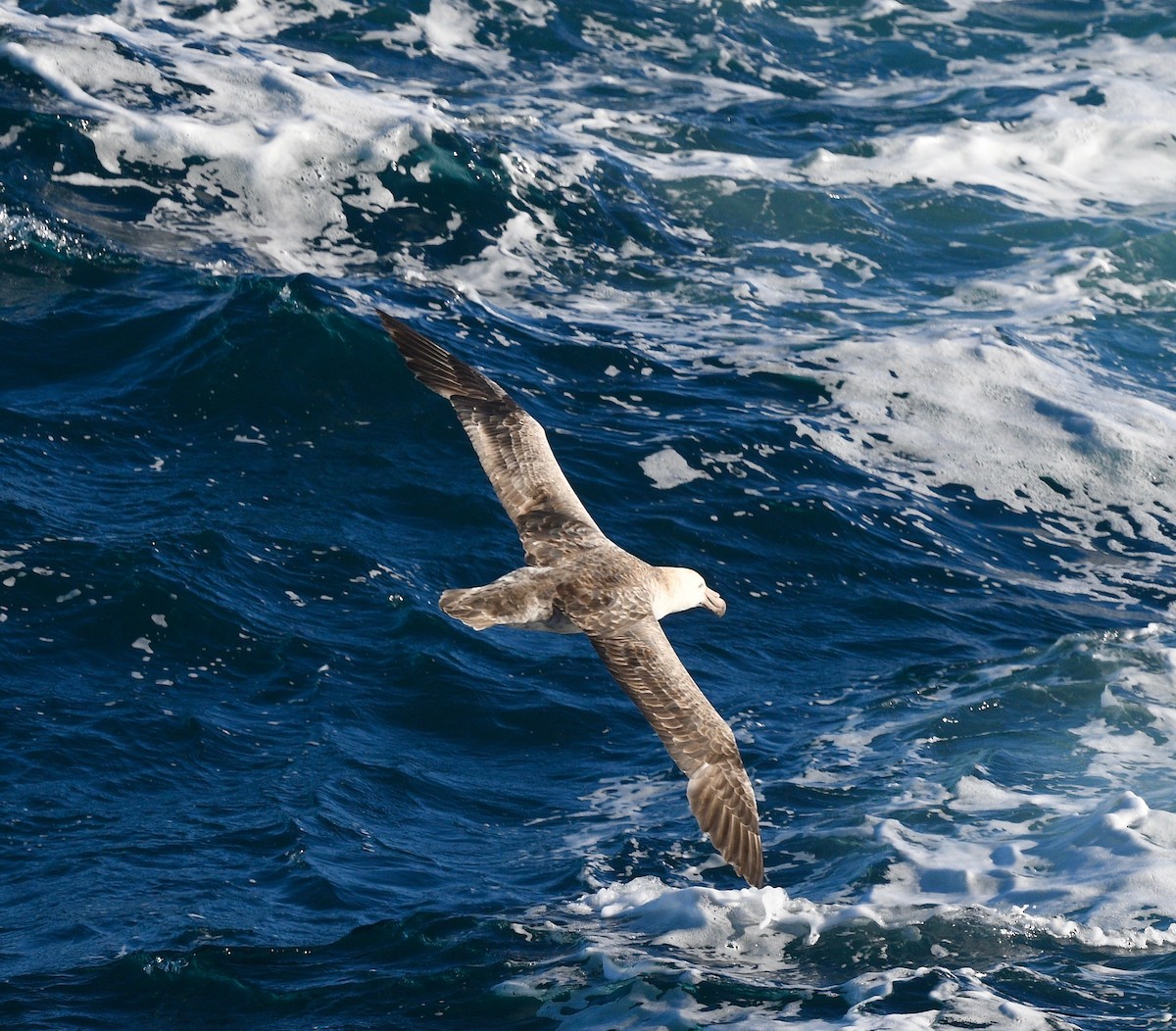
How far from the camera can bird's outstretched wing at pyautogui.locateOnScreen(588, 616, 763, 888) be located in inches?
341

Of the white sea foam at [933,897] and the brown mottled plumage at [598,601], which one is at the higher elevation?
the brown mottled plumage at [598,601]

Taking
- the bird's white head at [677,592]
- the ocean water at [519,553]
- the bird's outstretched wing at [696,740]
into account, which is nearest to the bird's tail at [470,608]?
the bird's outstretched wing at [696,740]

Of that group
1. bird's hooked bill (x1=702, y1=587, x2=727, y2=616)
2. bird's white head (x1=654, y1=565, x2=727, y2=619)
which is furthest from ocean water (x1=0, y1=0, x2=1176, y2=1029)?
bird's white head (x1=654, y1=565, x2=727, y2=619)

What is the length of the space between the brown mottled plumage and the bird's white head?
0.01 meters

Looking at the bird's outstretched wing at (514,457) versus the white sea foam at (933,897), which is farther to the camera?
the bird's outstretched wing at (514,457)

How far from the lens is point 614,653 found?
938cm

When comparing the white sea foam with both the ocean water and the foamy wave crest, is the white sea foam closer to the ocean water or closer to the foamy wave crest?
the ocean water

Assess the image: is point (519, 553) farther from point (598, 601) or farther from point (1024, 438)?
point (1024, 438)

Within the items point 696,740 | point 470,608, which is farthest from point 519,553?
point 696,740

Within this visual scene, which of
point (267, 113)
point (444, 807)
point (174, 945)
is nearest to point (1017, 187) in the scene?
point (267, 113)

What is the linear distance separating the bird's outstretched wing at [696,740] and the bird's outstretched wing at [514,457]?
1.00 m

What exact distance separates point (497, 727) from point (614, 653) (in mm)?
2688

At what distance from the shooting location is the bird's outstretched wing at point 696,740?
28.4 ft

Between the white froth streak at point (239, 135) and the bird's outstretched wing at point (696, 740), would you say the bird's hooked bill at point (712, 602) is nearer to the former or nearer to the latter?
the bird's outstretched wing at point (696, 740)
